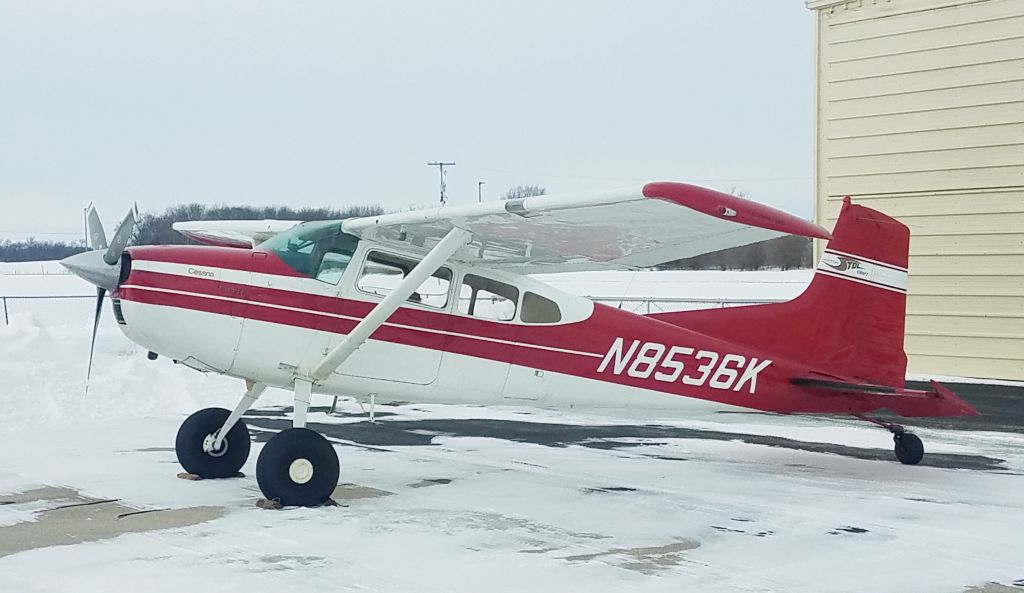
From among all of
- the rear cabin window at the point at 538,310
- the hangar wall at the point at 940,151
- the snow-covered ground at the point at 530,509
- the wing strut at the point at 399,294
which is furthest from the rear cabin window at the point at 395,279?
the hangar wall at the point at 940,151

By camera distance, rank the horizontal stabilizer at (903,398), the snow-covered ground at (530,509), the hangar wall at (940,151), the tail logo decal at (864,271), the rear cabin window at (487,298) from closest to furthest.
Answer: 1. the snow-covered ground at (530,509)
2. the rear cabin window at (487,298)
3. the horizontal stabilizer at (903,398)
4. the tail logo decal at (864,271)
5. the hangar wall at (940,151)

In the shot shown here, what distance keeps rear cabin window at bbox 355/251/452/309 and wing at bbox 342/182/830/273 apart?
16 centimetres

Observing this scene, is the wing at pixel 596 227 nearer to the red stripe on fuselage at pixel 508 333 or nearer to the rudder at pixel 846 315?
the red stripe on fuselage at pixel 508 333

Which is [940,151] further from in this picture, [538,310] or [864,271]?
[538,310]

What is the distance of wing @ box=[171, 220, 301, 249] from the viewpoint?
368 inches

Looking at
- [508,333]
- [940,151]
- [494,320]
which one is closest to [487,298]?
[494,320]

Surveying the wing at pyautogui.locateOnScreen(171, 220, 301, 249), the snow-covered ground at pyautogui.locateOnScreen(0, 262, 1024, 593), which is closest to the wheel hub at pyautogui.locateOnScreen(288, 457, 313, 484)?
the snow-covered ground at pyautogui.locateOnScreen(0, 262, 1024, 593)

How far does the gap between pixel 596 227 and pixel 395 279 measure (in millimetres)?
1758

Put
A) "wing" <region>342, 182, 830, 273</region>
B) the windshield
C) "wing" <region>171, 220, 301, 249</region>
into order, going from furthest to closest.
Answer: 1. "wing" <region>171, 220, 301, 249</region>
2. the windshield
3. "wing" <region>342, 182, 830, 273</region>

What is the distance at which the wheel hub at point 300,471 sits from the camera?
7195 mm

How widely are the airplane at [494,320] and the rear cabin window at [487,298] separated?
0.05 feet

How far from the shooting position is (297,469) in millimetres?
7215

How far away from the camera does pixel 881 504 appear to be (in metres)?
7.65

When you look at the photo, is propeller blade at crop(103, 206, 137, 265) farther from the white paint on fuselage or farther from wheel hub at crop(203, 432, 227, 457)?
wheel hub at crop(203, 432, 227, 457)
